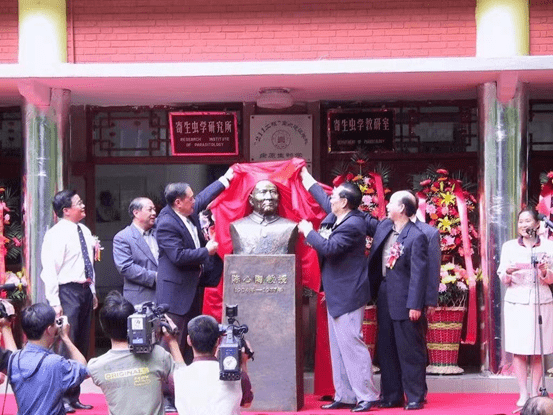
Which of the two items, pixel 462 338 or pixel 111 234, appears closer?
pixel 462 338

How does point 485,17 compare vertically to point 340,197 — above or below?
above

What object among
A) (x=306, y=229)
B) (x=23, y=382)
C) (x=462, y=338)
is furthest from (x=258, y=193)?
(x=23, y=382)

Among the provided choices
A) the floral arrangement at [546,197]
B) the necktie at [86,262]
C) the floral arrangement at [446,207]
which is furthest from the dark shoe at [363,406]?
the floral arrangement at [546,197]

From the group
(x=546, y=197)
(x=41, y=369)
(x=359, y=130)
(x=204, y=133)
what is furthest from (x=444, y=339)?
(x=41, y=369)

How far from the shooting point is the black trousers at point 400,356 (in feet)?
25.6

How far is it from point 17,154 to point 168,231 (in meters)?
2.78

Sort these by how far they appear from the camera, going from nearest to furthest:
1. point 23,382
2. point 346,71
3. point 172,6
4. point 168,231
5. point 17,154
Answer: point 23,382 → point 168,231 → point 346,71 → point 172,6 → point 17,154

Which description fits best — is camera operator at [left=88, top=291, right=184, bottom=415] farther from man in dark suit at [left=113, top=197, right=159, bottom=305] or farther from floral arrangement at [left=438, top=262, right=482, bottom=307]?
floral arrangement at [left=438, top=262, right=482, bottom=307]

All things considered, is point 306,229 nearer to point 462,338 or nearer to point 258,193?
point 258,193

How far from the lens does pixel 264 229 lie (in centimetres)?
801

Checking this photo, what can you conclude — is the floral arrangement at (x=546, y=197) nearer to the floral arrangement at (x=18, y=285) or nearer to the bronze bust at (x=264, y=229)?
the bronze bust at (x=264, y=229)

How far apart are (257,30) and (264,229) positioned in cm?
195

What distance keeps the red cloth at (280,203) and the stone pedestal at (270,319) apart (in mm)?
512

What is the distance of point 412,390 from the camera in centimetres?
780
